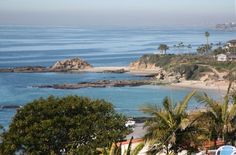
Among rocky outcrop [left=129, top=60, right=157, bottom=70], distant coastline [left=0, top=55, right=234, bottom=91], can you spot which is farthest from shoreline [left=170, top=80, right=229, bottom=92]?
rocky outcrop [left=129, top=60, right=157, bottom=70]

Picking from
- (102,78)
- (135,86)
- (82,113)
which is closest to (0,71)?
(102,78)

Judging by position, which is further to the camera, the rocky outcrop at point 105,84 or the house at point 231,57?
the house at point 231,57

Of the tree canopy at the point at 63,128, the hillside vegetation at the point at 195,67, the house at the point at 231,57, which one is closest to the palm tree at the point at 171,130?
the tree canopy at the point at 63,128

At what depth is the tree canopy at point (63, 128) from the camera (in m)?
13.9

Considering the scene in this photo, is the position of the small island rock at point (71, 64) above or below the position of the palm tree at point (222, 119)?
below

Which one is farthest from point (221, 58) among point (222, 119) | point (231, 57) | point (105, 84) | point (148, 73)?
point (222, 119)

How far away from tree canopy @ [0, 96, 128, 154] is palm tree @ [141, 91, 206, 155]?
2138mm

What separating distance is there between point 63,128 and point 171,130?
3616 mm

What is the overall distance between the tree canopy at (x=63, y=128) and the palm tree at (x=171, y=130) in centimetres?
214

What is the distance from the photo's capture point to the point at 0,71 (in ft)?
332

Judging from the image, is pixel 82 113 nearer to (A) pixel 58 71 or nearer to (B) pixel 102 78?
(B) pixel 102 78

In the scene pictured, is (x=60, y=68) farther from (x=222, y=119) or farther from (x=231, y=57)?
(x=222, y=119)

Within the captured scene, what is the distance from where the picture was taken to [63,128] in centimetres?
1441

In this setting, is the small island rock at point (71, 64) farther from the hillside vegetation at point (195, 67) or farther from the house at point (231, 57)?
the house at point (231, 57)
